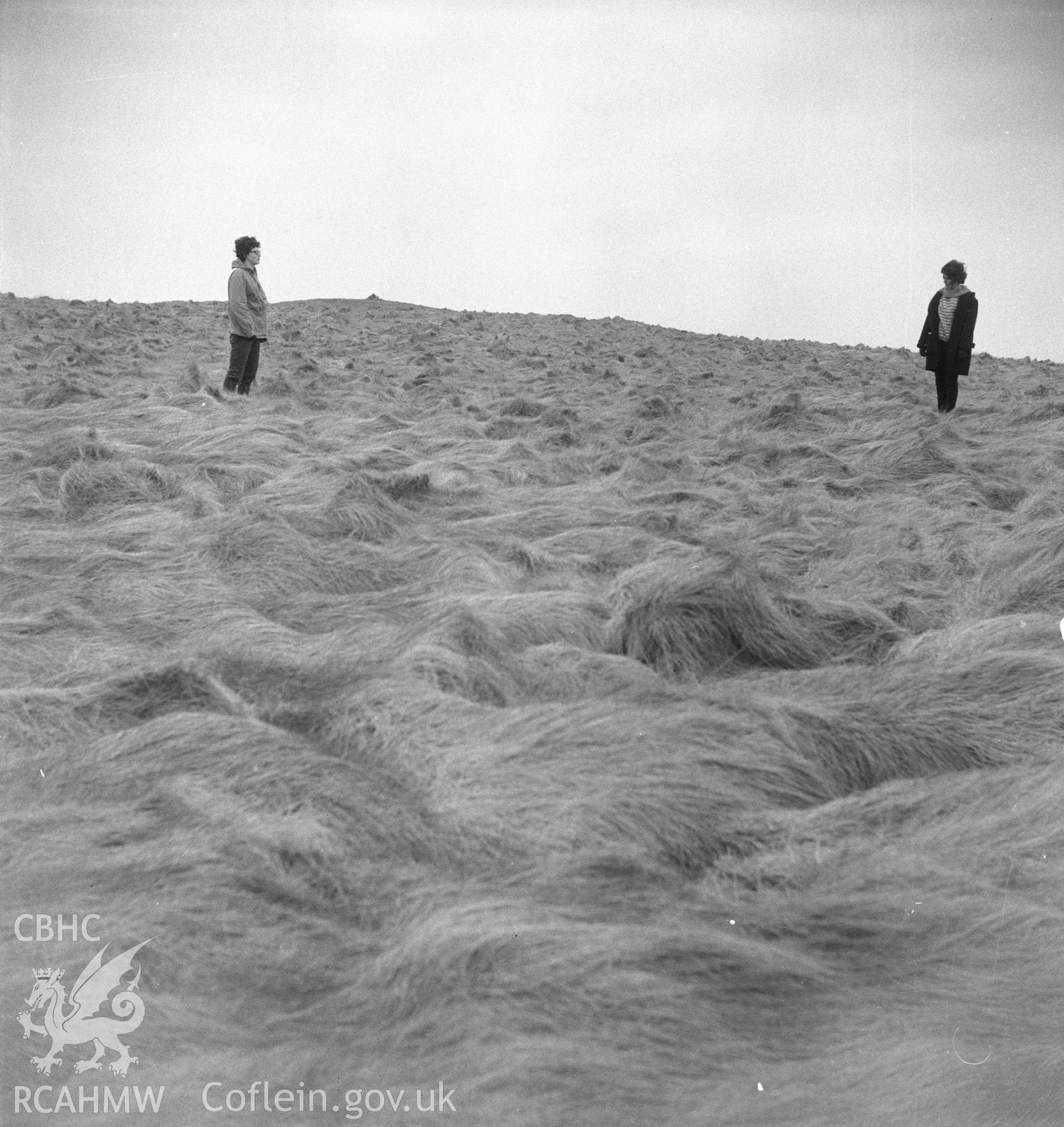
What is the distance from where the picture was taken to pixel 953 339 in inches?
356

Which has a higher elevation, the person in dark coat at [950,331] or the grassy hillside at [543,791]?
the person in dark coat at [950,331]

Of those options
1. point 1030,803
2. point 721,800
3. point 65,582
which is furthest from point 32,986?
point 65,582

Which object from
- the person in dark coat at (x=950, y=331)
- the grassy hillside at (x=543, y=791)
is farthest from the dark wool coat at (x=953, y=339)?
the grassy hillside at (x=543, y=791)

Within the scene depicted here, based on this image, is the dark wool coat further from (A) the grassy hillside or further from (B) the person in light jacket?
(B) the person in light jacket

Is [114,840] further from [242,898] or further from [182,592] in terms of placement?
[182,592]

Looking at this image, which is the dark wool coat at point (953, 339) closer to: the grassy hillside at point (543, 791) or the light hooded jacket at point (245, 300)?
the grassy hillside at point (543, 791)

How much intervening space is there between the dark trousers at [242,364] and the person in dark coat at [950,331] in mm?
5773

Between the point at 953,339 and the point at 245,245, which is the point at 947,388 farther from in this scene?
the point at 245,245

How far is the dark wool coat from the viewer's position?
9.03m

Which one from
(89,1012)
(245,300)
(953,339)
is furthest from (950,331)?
(89,1012)

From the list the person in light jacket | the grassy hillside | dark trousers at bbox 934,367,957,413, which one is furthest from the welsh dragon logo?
dark trousers at bbox 934,367,957,413

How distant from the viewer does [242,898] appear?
2.01 meters

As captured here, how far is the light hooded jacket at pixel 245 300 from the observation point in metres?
8.68

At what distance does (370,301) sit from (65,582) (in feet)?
61.8
